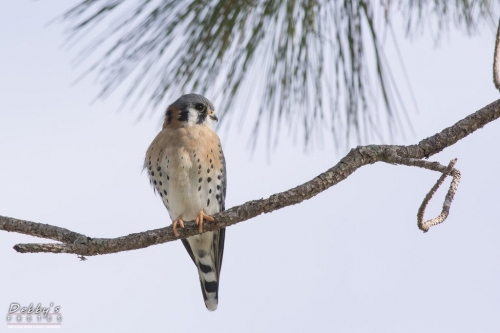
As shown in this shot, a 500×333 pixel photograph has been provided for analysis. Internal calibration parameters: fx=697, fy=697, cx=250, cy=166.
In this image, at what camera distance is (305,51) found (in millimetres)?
3135

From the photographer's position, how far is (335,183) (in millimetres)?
2367

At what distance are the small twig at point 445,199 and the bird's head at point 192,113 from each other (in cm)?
225

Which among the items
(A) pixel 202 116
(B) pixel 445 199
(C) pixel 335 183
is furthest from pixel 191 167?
(B) pixel 445 199

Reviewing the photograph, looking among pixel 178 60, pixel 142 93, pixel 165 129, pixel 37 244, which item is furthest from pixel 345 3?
pixel 165 129

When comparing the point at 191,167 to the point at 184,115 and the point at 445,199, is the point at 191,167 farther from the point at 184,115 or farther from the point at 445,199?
the point at 445,199

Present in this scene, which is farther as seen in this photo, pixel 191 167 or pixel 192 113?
pixel 192 113

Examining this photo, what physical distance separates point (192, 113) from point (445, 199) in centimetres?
232

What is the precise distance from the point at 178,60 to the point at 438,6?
3.82ft

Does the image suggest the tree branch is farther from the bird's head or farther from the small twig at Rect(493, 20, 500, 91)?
the bird's head

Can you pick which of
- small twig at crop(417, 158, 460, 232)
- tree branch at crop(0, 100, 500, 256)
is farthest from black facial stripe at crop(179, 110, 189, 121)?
small twig at crop(417, 158, 460, 232)

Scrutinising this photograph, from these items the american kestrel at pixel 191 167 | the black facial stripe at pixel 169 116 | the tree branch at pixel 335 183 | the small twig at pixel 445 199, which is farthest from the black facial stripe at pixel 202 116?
the small twig at pixel 445 199

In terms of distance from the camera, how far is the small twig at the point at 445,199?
7.77 ft

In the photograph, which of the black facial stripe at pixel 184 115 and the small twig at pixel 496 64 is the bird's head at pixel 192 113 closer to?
the black facial stripe at pixel 184 115

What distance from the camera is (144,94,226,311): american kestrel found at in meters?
4.16
